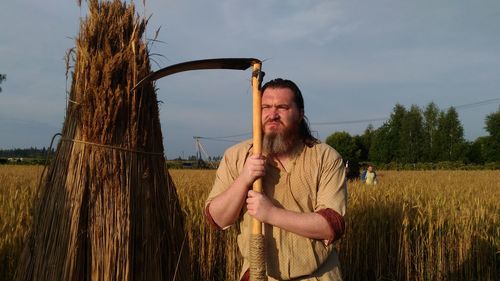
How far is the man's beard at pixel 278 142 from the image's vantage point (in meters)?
1.86

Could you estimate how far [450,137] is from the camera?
6769cm

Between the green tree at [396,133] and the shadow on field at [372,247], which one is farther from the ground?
the green tree at [396,133]

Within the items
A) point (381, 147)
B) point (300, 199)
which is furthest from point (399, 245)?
point (381, 147)

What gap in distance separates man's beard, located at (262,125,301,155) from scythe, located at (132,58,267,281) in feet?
0.21

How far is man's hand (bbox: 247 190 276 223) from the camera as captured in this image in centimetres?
172

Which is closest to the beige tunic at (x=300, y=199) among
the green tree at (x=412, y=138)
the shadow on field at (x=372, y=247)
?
the shadow on field at (x=372, y=247)

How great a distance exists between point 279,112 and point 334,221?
49 centimetres

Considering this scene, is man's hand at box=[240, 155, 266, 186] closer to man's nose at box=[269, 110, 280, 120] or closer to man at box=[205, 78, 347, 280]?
man at box=[205, 78, 347, 280]

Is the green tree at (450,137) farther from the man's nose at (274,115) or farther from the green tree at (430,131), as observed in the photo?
the man's nose at (274,115)

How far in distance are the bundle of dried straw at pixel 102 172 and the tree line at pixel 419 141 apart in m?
62.9

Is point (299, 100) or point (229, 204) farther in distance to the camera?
point (299, 100)

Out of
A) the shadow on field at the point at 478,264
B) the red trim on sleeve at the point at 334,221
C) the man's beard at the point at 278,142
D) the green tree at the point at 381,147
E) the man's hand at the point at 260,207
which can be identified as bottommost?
the shadow on field at the point at 478,264

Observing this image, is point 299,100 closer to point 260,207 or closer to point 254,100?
point 254,100

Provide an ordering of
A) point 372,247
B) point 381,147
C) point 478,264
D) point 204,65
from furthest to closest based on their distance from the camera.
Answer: point 381,147
point 372,247
point 478,264
point 204,65
